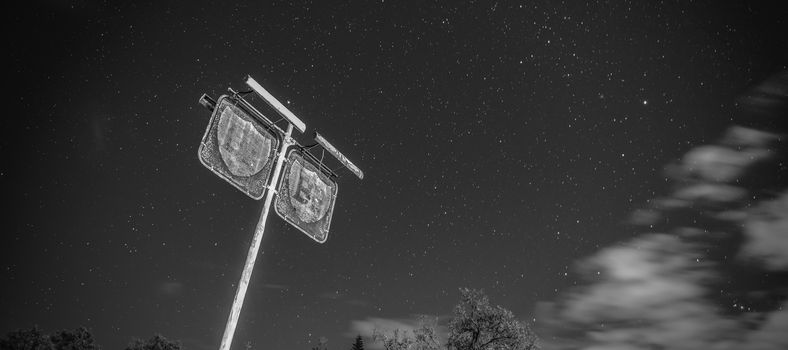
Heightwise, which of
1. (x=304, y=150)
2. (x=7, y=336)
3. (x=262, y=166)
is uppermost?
(x=304, y=150)

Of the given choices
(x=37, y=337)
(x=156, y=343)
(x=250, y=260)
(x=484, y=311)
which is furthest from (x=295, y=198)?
(x=37, y=337)

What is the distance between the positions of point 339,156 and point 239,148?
2025 mm

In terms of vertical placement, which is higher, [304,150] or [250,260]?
[304,150]

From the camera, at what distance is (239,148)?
17.3 feet

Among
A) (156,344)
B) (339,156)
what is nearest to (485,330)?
(339,156)

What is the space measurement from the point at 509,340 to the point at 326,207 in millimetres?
19361

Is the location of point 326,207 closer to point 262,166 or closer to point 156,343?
point 262,166

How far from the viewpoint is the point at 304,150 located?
21.1 feet

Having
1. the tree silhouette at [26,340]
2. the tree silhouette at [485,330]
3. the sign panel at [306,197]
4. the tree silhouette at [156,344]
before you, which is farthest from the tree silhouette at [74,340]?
the sign panel at [306,197]

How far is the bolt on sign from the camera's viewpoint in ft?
16.2

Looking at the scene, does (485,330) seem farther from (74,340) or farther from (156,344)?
(74,340)

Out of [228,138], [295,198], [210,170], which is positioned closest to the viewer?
[210,170]

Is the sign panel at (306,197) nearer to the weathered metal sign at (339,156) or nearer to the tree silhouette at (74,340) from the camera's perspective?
the weathered metal sign at (339,156)

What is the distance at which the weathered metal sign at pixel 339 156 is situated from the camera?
6.52 m
